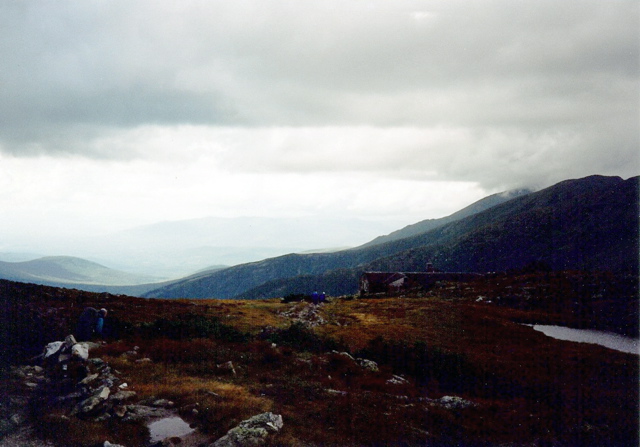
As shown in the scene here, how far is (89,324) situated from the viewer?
23.6 m

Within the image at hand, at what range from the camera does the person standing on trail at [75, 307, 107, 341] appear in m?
23.2

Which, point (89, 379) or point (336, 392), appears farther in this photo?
point (336, 392)

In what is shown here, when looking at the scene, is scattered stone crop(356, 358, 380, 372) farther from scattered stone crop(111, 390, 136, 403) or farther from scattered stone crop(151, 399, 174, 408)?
scattered stone crop(111, 390, 136, 403)

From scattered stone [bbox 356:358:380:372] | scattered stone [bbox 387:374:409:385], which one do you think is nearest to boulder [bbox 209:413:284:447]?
scattered stone [bbox 387:374:409:385]

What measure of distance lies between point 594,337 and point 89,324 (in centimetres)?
5033

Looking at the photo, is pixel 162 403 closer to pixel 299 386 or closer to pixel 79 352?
pixel 299 386

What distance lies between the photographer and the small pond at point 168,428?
41.4ft

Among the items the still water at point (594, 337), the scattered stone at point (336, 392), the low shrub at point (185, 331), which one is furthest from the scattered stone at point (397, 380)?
the still water at point (594, 337)

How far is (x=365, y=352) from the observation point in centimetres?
2725

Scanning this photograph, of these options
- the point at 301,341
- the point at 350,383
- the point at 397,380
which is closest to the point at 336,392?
the point at 350,383

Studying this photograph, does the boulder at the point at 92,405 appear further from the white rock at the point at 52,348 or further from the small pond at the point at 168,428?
the white rock at the point at 52,348

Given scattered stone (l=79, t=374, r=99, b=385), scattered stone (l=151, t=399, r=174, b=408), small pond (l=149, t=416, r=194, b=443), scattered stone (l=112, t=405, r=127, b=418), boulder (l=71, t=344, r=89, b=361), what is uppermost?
boulder (l=71, t=344, r=89, b=361)

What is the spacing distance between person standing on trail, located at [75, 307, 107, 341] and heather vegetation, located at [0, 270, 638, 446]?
34.0 inches

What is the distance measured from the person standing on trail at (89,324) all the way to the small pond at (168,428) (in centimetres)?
1302
